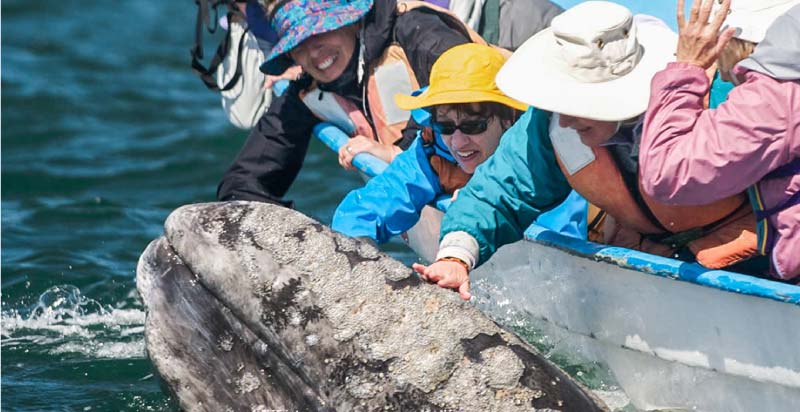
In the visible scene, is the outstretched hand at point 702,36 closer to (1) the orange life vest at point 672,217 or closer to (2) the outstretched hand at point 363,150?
(1) the orange life vest at point 672,217

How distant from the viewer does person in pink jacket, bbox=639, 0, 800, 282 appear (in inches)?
171

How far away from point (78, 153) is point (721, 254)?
7.19 metres

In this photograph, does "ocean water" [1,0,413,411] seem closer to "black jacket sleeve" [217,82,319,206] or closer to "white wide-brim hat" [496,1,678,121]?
"black jacket sleeve" [217,82,319,206]

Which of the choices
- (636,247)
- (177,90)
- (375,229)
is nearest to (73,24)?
(177,90)

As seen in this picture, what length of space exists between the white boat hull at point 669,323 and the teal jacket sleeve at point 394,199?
0.52 m

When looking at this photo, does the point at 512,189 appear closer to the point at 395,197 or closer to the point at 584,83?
the point at 584,83

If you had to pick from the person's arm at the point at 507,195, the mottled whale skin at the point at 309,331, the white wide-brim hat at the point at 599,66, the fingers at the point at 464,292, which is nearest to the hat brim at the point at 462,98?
the person's arm at the point at 507,195

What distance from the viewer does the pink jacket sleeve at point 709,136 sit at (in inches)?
170

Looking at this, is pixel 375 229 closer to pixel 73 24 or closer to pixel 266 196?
pixel 266 196

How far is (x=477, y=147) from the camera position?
5953 millimetres

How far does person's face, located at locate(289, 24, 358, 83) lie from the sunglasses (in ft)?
4.14

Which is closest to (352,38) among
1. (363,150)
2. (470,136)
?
(363,150)

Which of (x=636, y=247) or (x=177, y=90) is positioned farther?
(x=177, y=90)

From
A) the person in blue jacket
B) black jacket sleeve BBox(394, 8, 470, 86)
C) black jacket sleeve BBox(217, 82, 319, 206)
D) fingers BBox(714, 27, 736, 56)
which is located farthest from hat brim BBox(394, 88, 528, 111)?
black jacket sleeve BBox(217, 82, 319, 206)
